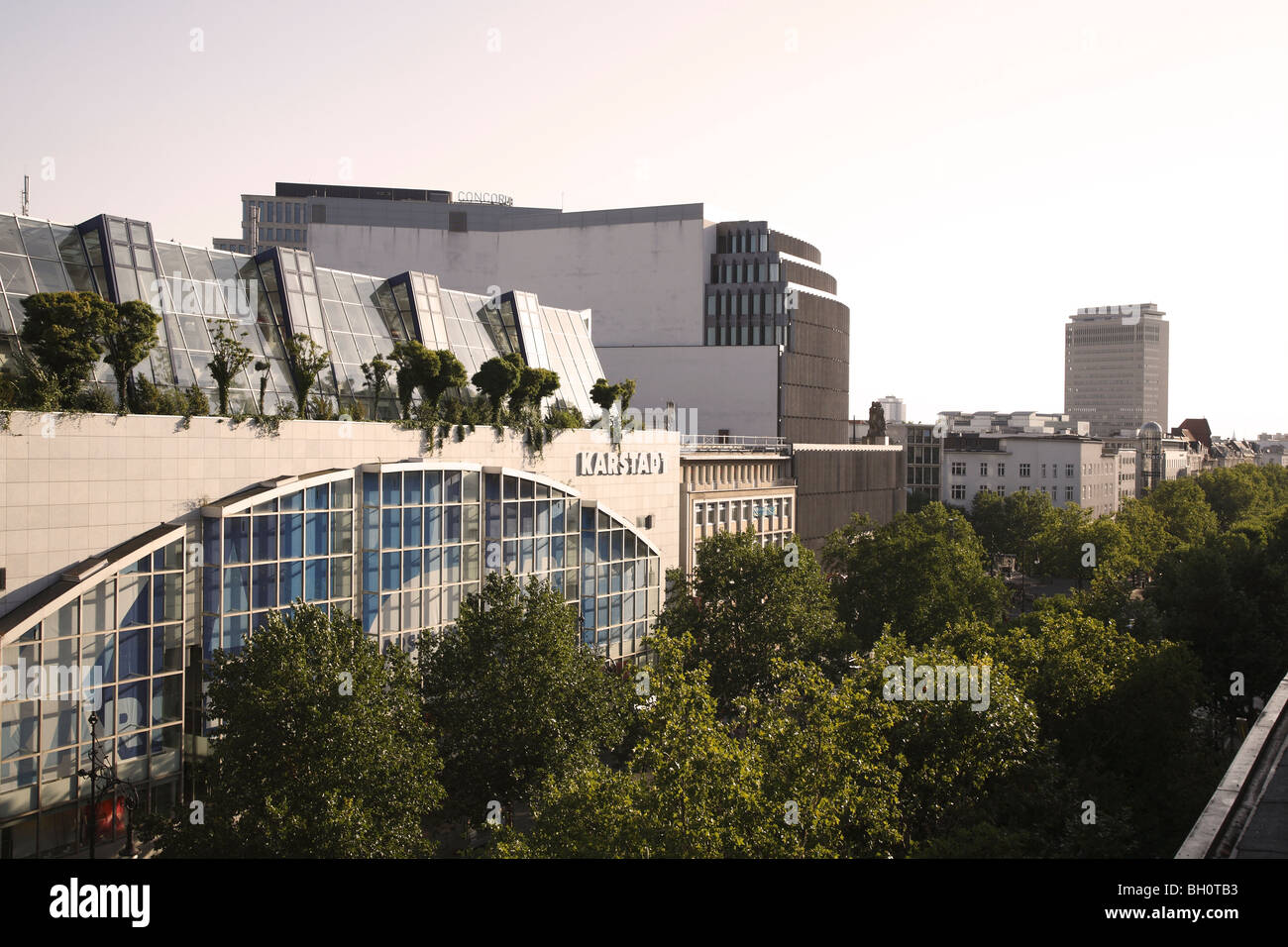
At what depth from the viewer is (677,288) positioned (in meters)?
99.8

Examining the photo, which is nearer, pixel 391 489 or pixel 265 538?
pixel 265 538

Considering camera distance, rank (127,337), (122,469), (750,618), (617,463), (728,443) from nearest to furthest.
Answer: (122,469) → (127,337) → (750,618) → (617,463) → (728,443)

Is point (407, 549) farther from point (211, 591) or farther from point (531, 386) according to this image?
point (531, 386)

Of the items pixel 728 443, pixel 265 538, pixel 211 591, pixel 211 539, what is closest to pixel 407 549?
pixel 265 538

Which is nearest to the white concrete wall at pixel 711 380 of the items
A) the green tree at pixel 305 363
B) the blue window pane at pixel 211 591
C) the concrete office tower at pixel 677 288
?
the concrete office tower at pixel 677 288

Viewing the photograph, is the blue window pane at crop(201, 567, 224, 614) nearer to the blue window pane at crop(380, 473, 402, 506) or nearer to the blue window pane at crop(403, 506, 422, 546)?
the blue window pane at crop(380, 473, 402, 506)

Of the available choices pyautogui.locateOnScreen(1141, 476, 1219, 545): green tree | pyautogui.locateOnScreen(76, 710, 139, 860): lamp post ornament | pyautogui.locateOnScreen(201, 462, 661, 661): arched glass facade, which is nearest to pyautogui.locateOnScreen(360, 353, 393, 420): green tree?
pyautogui.locateOnScreen(201, 462, 661, 661): arched glass facade

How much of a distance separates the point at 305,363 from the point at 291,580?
924cm

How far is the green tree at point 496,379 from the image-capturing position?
4725 cm

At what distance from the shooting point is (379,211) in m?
112

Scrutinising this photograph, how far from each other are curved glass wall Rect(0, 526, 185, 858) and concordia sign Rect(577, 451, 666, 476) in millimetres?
23408

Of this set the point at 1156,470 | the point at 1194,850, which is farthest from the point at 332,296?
the point at 1156,470

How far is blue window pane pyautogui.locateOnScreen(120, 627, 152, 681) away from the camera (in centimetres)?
3119
